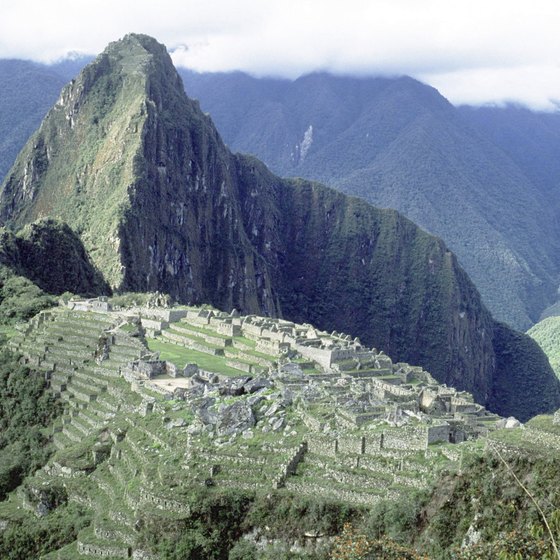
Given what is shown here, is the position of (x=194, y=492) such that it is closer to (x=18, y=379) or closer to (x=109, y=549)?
(x=109, y=549)

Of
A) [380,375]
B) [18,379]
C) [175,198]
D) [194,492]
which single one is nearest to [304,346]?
[380,375]

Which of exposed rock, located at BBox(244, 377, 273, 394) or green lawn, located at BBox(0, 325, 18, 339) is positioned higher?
exposed rock, located at BBox(244, 377, 273, 394)

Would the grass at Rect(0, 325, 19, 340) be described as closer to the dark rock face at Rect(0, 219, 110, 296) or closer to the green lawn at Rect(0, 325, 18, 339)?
the green lawn at Rect(0, 325, 18, 339)

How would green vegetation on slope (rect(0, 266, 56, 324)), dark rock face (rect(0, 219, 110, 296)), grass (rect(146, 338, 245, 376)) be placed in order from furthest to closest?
dark rock face (rect(0, 219, 110, 296))
green vegetation on slope (rect(0, 266, 56, 324))
grass (rect(146, 338, 245, 376))

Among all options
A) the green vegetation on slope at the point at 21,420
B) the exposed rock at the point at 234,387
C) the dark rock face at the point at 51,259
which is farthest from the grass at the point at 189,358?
the dark rock face at the point at 51,259

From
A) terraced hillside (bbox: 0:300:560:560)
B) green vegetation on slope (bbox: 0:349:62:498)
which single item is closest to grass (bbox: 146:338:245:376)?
terraced hillside (bbox: 0:300:560:560)

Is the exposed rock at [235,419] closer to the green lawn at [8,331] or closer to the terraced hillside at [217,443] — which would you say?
the terraced hillside at [217,443]
